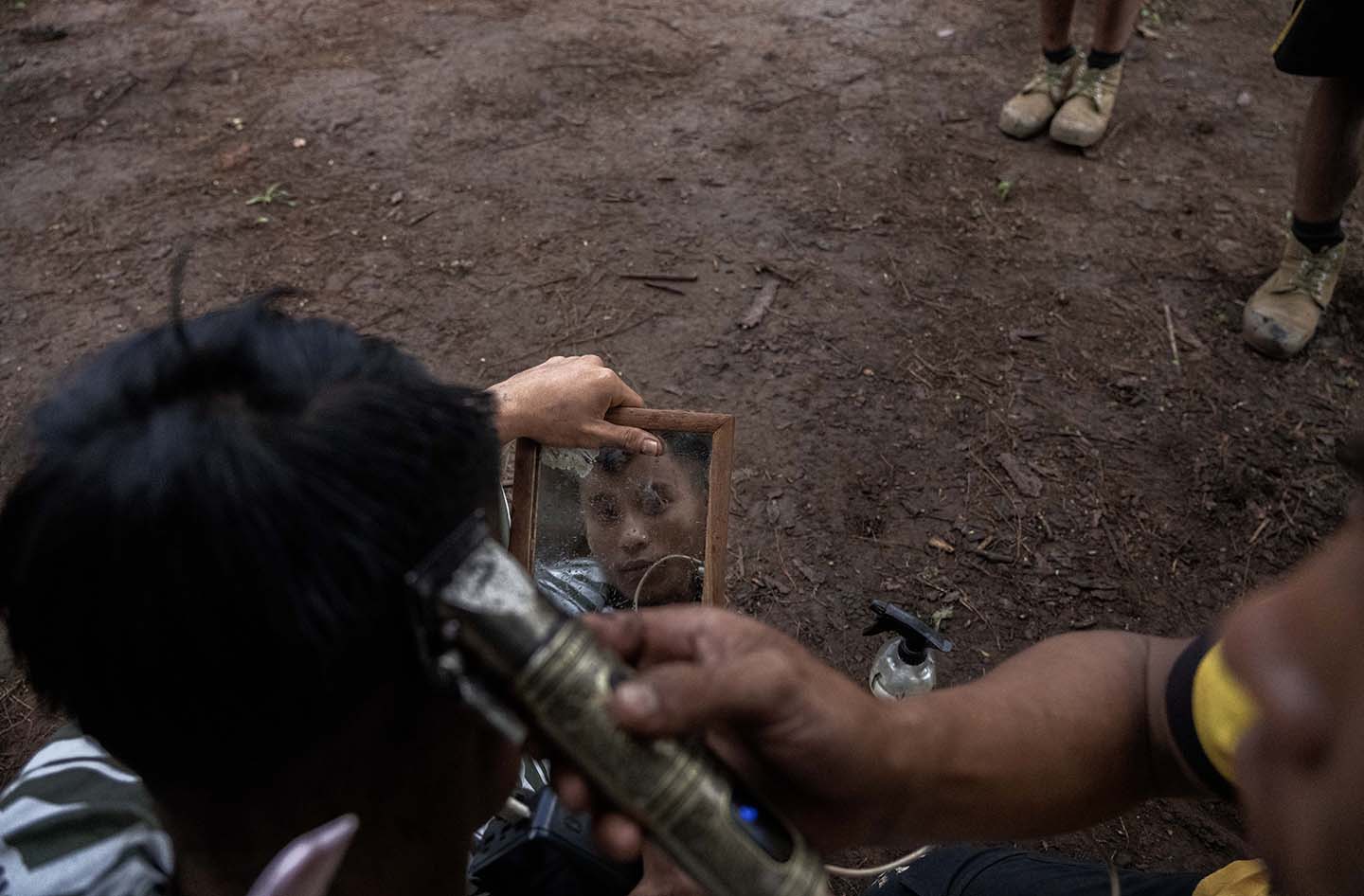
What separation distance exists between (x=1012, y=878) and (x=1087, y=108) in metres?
3.97

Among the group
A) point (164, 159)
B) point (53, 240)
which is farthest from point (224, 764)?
point (164, 159)

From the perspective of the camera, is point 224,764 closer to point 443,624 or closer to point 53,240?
point 443,624

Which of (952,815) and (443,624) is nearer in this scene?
(443,624)

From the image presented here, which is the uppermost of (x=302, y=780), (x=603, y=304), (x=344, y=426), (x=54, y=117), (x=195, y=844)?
(x=344, y=426)

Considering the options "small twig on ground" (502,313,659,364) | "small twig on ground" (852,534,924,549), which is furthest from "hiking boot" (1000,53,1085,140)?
"small twig on ground" (852,534,924,549)

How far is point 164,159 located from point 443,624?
462 centimetres

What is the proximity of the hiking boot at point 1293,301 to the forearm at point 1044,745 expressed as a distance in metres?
2.54

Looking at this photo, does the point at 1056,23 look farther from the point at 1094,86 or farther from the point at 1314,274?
the point at 1314,274

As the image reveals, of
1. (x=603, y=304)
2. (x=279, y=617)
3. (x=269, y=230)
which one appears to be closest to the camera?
(x=279, y=617)

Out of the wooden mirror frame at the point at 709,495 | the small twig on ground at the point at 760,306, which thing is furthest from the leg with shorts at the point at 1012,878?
the small twig on ground at the point at 760,306

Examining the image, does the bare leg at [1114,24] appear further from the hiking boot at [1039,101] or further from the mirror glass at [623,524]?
the mirror glass at [623,524]

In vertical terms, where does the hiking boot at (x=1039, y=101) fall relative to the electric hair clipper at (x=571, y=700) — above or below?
below

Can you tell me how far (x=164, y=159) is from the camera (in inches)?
180

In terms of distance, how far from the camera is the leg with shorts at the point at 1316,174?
3.00 metres
